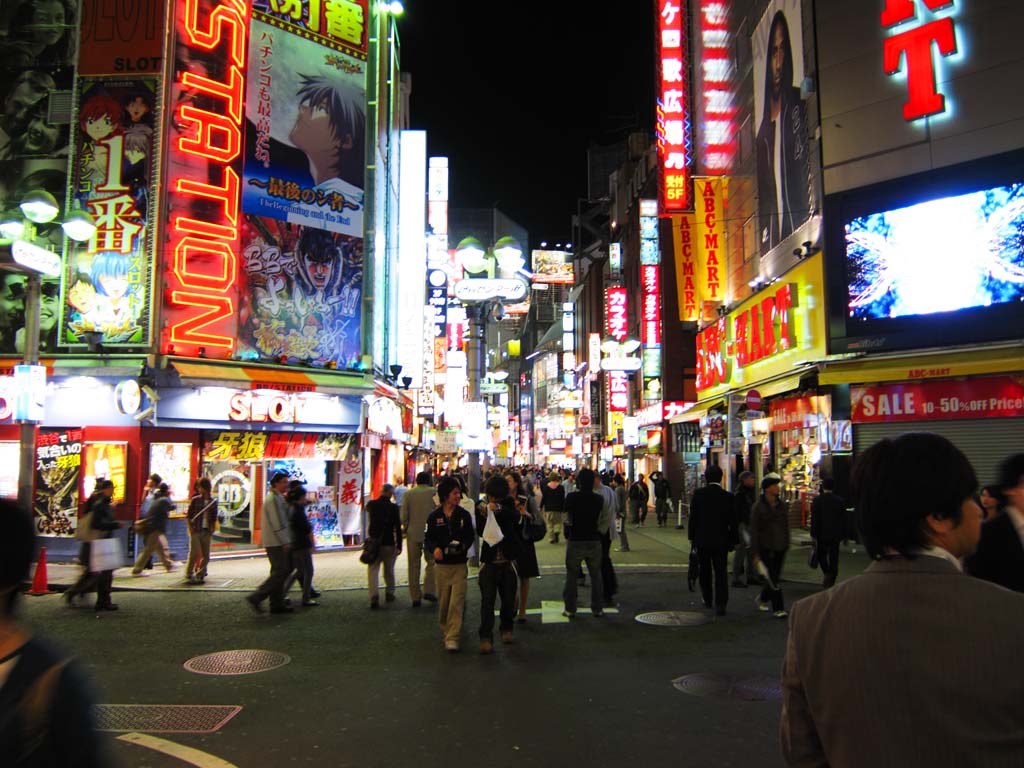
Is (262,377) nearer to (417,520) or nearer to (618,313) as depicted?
(417,520)

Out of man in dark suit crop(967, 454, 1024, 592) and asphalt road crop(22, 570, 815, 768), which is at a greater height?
man in dark suit crop(967, 454, 1024, 592)

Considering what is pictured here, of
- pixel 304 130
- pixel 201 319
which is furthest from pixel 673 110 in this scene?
pixel 201 319

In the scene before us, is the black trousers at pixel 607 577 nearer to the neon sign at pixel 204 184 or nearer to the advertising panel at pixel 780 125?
the neon sign at pixel 204 184

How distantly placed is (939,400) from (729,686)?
12.0 metres

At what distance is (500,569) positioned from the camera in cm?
947

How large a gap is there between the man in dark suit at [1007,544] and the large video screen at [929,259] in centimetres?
1312

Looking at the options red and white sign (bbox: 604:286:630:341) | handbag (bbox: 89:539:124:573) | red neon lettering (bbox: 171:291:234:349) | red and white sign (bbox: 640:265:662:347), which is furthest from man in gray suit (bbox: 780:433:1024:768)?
red and white sign (bbox: 604:286:630:341)

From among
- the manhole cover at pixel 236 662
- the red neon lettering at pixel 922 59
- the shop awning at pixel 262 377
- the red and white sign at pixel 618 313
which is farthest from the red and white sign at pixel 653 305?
the manhole cover at pixel 236 662

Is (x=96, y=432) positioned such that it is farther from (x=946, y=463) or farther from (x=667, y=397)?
(x=667, y=397)

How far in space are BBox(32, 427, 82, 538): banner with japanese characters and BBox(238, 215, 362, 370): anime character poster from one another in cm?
435

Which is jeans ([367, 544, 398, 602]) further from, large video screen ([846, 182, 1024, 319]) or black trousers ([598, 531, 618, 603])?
large video screen ([846, 182, 1024, 319])

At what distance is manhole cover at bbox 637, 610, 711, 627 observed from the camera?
10492 millimetres

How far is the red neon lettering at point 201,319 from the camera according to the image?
18.2 meters

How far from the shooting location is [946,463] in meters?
1.99
